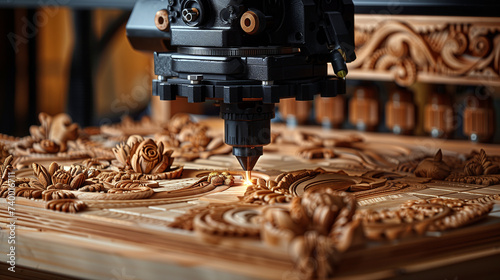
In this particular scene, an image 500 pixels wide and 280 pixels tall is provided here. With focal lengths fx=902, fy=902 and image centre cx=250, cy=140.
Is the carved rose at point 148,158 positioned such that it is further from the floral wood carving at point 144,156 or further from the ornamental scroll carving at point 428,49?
the ornamental scroll carving at point 428,49

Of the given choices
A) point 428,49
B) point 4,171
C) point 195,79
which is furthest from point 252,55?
point 428,49

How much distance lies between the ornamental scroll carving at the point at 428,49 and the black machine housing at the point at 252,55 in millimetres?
684

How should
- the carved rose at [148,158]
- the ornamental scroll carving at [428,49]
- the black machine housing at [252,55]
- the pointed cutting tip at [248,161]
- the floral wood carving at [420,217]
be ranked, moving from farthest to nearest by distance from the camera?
the ornamental scroll carving at [428,49], the carved rose at [148,158], the pointed cutting tip at [248,161], the black machine housing at [252,55], the floral wood carving at [420,217]

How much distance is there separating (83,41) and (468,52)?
63.7 inches

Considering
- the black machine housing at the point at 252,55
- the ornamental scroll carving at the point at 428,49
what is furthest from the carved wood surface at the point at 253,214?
the ornamental scroll carving at the point at 428,49

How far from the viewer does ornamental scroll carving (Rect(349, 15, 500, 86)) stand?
8.37ft

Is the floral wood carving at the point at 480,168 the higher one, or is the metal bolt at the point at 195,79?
the metal bolt at the point at 195,79

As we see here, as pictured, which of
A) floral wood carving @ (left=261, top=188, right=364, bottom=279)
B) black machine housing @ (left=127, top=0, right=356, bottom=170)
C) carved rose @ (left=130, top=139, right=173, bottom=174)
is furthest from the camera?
carved rose @ (left=130, top=139, right=173, bottom=174)

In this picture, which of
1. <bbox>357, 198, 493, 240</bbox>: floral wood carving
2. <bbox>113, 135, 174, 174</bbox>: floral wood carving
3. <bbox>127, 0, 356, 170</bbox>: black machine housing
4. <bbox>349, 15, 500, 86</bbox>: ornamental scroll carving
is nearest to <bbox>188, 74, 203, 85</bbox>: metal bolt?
<bbox>127, 0, 356, 170</bbox>: black machine housing

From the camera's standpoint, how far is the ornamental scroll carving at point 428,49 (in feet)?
8.37

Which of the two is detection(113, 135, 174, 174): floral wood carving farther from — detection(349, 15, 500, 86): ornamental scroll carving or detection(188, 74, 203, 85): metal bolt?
detection(349, 15, 500, 86): ornamental scroll carving

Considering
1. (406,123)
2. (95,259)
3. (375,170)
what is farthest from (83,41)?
(95,259)

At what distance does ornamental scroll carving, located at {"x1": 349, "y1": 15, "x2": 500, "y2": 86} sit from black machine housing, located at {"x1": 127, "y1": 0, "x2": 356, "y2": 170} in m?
0.68

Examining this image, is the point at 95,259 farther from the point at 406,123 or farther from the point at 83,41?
the point at 83,41
